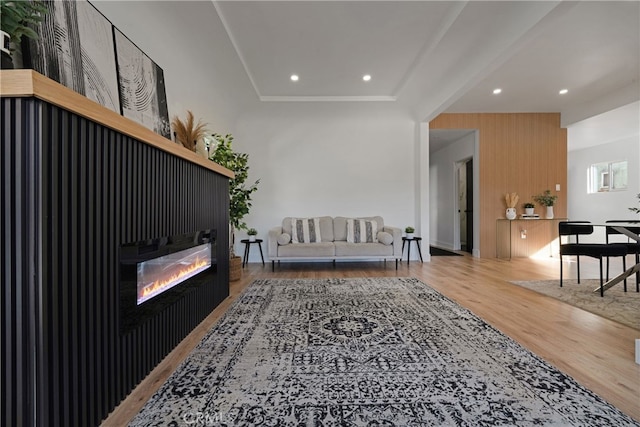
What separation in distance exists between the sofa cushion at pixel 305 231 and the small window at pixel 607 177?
7.92 meters

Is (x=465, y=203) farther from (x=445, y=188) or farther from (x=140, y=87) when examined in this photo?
(x=140, y=87)

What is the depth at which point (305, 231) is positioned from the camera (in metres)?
5.00

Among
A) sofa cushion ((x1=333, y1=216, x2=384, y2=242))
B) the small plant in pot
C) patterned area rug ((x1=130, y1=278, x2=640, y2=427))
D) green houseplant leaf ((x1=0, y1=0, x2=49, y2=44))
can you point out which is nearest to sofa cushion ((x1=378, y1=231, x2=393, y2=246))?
sofa cushion ((x1=333, y1=216, x2=384, y2=242))

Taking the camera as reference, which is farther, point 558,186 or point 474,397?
point 558,186

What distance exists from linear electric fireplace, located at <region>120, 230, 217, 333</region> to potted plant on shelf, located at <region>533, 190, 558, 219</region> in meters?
6.10

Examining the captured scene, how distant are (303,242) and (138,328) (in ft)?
11.5

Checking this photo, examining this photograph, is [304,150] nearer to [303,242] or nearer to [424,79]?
[303,242]

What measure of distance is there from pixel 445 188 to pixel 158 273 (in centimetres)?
725

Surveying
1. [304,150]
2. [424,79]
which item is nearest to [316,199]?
[304,150]

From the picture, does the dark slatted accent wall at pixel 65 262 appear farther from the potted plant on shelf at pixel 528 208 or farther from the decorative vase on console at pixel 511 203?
the potted plant on shelf at pixel 528 208

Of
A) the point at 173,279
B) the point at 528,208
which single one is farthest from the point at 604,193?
the point at 173,279

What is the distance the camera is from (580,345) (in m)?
1.91

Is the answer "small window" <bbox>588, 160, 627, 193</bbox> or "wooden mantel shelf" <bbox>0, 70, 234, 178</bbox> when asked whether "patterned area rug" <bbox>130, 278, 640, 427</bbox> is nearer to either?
"wooden mantel shelf" <bbox>0, 70, 234, 178</bbox>

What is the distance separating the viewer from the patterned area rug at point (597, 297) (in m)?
2.46
